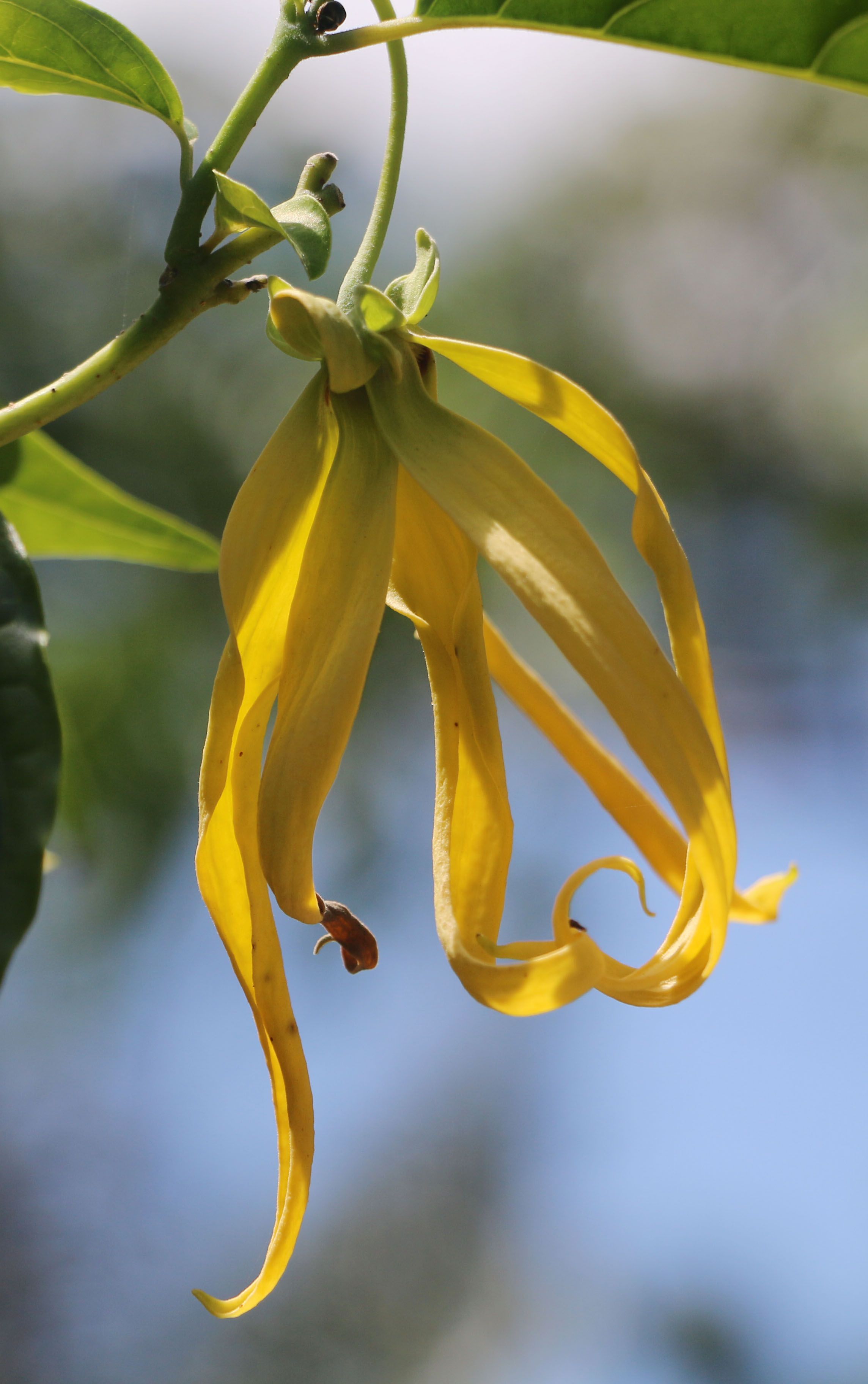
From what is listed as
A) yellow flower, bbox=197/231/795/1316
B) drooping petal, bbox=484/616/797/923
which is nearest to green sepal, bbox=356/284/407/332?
yellow flower, bbox=197/231/795/1316

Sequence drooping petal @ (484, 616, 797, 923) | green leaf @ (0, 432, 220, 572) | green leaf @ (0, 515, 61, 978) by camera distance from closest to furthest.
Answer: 1. green leaf @ (0, 515, 61, 978)
2. drooping petal @ (484, 616, 797, 923)
3. green leaf @ (0, 432, 220, 572)

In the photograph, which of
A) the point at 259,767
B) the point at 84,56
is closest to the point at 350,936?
the point at 259,767

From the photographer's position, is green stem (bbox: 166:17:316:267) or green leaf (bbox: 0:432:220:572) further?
green leaf (bbox: 0:432:220:572)

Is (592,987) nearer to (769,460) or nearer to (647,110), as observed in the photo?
(769,460)

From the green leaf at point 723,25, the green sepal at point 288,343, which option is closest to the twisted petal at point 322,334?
the green sepal at point 288,343

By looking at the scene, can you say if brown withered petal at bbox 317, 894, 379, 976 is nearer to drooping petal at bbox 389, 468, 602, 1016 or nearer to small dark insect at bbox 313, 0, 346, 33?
drooping petal at bbox 389, 468, 602, 1016

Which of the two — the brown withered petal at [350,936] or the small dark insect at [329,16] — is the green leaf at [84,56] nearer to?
the small dark insect at [329,16]

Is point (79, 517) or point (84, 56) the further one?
point (79, 517)

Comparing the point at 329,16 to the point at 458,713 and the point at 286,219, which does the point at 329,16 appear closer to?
the point at 286,219

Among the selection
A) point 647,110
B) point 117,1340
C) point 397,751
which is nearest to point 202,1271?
point 117,1340
